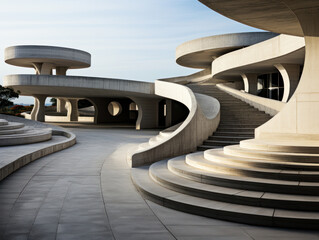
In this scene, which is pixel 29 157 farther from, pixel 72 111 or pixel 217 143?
pixel 72 111

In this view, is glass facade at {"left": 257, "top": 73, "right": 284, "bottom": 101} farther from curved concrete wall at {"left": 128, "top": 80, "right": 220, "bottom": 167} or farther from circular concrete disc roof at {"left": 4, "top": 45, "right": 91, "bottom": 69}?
circular concrete disc roof at {"left": 4, "top": 45, "right": 91, "bottom": 69}

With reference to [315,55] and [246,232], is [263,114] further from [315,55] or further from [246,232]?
[246,232]

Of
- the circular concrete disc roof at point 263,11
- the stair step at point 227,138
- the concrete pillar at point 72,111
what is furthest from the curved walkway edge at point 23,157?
the concrete pillar at point 72,111

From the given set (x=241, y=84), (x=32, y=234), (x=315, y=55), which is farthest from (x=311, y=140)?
(x=241, y=84)

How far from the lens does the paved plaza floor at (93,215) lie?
536 centimetres

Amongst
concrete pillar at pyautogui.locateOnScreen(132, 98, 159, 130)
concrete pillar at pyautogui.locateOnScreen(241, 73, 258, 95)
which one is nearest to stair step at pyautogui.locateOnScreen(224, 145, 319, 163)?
concrete pillar at pyautogui.locateOnScreen(241, 73, 258, 95)

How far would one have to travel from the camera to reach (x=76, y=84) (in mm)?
28500

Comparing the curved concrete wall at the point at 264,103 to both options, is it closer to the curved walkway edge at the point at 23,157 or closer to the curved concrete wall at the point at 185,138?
the curved concrete wall at the point at 185,138

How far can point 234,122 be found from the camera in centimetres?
1647

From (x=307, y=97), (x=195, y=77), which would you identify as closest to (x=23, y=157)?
(x=307, y=97)

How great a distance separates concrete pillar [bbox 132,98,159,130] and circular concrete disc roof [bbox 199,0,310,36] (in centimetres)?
2299

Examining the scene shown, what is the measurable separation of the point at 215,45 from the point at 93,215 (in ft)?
98.6

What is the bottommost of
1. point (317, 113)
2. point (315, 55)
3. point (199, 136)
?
point (199, 136)

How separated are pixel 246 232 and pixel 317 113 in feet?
19.1
